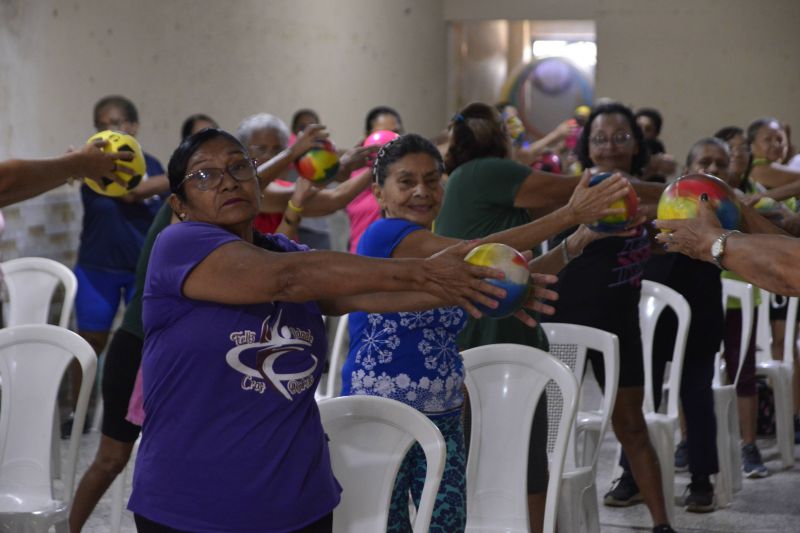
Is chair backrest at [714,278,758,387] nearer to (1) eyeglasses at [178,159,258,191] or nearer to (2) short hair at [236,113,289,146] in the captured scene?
(2) short hair at [236,113,289,146]

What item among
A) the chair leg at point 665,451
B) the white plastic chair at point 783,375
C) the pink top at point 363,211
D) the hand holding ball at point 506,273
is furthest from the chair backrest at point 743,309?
the hand holding ball at point 506,273

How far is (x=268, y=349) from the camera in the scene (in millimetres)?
2105

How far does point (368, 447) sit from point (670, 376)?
2120mm

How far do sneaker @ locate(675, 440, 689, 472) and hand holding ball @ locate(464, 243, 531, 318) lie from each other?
3213 mm

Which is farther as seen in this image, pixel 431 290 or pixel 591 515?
pixel 591 515

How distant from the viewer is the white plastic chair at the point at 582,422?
11.3ft

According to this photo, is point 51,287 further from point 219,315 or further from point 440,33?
point 440,33

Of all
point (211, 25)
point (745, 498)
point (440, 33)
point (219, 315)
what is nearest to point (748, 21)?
point (440, 33)

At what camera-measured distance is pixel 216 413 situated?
2.08 meters

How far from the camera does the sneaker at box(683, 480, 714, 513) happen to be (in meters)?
4.51

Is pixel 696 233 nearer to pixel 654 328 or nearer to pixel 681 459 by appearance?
pixel 654 328

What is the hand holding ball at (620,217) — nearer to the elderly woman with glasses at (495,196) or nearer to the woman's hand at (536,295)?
the elderly woman with glasses at (495,196)

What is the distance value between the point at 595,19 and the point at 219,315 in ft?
28.1

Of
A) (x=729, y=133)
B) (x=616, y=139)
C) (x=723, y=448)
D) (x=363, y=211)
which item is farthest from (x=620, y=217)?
(x=729, y=133)
